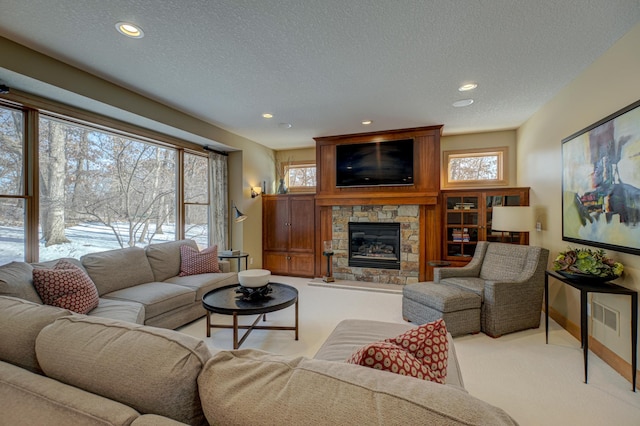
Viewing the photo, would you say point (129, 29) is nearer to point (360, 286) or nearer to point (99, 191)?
point (99, 191)

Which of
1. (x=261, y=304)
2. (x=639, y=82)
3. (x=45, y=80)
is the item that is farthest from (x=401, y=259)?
(x=45, y=80)

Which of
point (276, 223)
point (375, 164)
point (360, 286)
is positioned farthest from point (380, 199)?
point (276, 223)

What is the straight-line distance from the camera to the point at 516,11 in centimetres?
191

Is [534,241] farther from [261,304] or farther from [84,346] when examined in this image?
[84,346]

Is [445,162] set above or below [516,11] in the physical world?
below

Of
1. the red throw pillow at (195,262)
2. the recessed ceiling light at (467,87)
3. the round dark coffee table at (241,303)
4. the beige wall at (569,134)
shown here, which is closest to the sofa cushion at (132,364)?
the round dark coffee table at (241,303)

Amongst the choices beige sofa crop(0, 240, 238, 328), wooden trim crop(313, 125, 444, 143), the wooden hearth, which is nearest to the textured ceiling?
wooden trim crop(313, 125, 444, 143)

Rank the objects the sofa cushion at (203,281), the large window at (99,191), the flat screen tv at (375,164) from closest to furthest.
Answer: the large window at (99,191) < the sofa cushion at (203,281) < the flat screen tv at (375,164)

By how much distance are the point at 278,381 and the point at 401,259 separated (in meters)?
4.40

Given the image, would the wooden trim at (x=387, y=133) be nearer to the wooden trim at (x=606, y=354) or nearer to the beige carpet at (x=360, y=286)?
the beige carpet at (x=360, y=286)

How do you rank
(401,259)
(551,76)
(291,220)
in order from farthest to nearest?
(291,220) → (401,259) → (551,76)

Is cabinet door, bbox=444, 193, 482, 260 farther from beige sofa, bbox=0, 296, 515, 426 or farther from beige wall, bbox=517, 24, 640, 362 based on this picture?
beige sofa, bbox=0, 296, 515, 426

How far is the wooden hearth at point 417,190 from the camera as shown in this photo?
456 centimetres

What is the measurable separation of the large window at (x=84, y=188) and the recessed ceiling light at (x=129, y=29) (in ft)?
4.75
